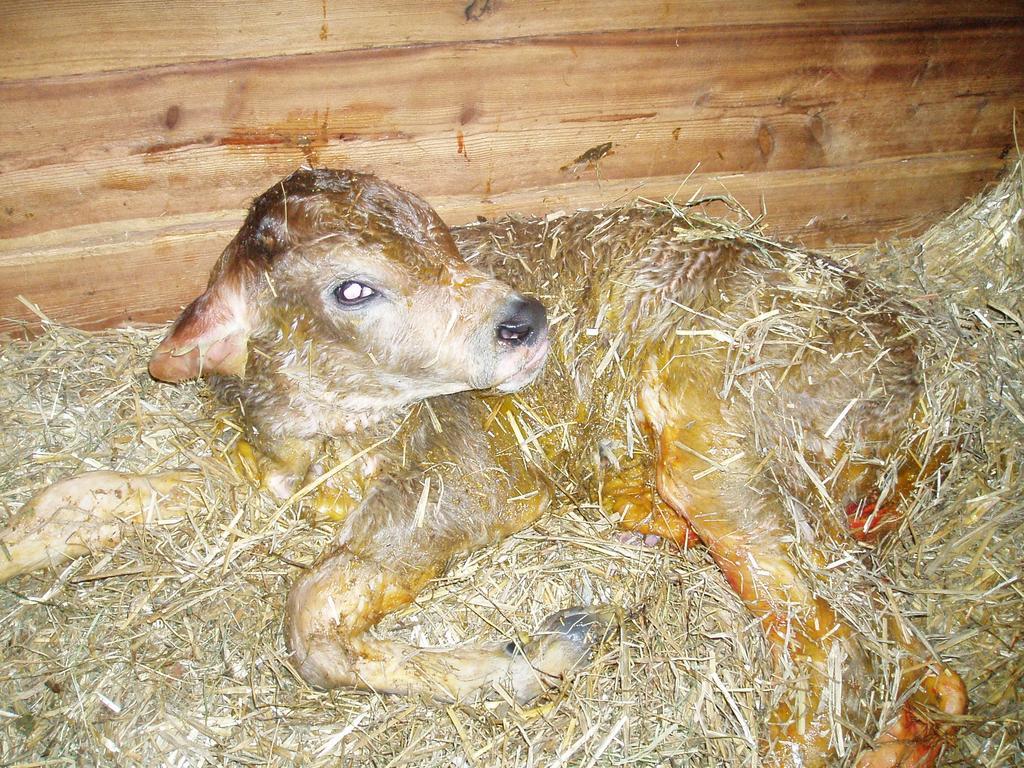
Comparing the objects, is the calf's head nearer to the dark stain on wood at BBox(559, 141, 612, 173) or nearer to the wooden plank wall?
the wooden plank wall

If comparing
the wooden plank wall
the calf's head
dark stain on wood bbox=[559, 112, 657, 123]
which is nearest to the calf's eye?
the calf's head

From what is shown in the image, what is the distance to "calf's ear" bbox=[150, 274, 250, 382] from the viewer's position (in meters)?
3.21

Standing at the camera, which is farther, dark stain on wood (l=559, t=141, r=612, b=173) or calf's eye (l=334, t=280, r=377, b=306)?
dark stain on wood (l=559, t=141, r=612, b=173)

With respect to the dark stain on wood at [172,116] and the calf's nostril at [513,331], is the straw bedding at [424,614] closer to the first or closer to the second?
the calf's nostril at [513,331]

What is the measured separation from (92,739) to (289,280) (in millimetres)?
1971

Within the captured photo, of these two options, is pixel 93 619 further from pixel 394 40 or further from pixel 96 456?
pixel 394 40

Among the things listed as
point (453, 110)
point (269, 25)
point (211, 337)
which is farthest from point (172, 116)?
point (453, 110)

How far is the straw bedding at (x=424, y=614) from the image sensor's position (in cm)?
307

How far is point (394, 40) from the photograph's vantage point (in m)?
3.67

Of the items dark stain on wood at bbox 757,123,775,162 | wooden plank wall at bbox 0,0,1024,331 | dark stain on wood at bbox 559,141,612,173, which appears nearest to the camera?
wooden plank wall at bbox 0,0,1024,331

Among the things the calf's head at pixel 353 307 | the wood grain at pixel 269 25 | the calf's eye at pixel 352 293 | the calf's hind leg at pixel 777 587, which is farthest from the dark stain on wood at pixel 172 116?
the calf's hind leg at pixel 777 587

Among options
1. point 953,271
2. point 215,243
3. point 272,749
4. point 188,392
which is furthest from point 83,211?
point 953,271

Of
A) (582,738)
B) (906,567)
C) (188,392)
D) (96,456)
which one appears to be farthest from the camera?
(188,392)

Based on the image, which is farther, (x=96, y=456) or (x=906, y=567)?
(x=96, y=456)
